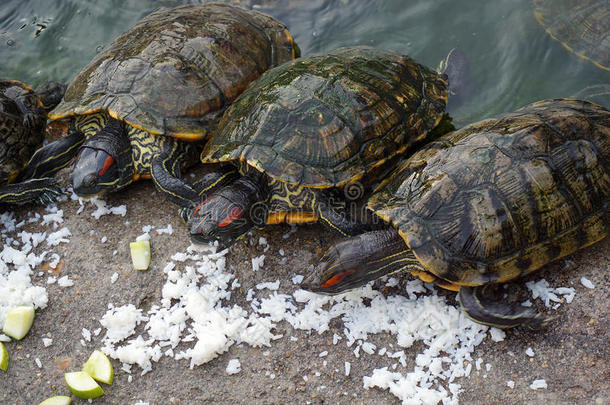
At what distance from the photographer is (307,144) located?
4.45 meters

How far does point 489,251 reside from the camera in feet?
12.1

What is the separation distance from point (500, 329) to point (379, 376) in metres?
0.98

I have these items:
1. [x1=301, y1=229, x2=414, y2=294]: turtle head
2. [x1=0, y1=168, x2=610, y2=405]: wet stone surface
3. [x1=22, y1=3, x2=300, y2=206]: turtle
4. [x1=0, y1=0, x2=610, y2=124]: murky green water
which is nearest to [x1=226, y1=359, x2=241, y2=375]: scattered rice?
[x1=0, y1=168, x2=610, y2=405]: wet stone surface

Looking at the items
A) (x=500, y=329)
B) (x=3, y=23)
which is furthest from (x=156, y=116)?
(x=3, y=23)

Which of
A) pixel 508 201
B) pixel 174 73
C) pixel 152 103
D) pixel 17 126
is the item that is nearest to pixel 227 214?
pixel 152 103

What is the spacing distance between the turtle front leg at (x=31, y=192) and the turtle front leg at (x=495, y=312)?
4186mm

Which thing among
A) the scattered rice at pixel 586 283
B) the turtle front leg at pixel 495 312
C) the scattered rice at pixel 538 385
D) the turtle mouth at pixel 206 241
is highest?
the scattered rice at pixel 586 283

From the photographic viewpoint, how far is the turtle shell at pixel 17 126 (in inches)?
207

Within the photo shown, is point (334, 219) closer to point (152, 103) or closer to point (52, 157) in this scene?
point (152, 103)

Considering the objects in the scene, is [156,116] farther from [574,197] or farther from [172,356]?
Result: [574,197]

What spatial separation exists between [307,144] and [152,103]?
177 cm

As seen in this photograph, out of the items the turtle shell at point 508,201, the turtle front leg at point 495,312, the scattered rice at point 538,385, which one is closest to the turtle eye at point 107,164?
the turtle shell at point 508,201

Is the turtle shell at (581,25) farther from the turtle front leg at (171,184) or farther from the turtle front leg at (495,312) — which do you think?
the turtle front leg at (171,184)

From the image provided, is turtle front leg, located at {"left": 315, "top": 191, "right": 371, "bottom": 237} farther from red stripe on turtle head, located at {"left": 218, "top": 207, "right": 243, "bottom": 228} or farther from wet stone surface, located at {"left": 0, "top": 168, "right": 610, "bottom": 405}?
red stripe on turtle head, located at {"left": 218, "top": 207, "right": 243, "bottom": 228}
